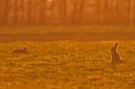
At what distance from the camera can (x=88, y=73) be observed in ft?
59.9

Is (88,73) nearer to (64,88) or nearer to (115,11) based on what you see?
(64,88)

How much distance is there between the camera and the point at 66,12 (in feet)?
238

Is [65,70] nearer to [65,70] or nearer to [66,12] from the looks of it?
[65,70]

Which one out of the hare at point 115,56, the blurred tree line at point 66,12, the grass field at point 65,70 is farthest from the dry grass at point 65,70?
the blurred tree line at point 66,12

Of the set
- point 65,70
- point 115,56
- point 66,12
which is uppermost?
point 66,12

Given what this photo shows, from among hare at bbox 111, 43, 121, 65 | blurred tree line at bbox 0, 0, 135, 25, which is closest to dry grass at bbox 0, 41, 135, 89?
hare at bbox 111, 43, 121, 65

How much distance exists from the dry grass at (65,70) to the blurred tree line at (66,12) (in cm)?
4221

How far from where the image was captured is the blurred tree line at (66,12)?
68375 mm

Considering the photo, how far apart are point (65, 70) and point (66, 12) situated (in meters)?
53.9

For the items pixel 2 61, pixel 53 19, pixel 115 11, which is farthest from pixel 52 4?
pixel 2 61

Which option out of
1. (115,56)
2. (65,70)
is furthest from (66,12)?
(65,70)

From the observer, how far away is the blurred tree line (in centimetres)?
6838

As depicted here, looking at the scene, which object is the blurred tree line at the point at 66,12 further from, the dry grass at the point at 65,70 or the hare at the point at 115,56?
the hare at the point at 115,56

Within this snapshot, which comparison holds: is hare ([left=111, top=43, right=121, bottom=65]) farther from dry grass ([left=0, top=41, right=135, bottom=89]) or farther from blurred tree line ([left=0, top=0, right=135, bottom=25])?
blurred tree line ([left=0, top=0, right=135, bottom=25])
